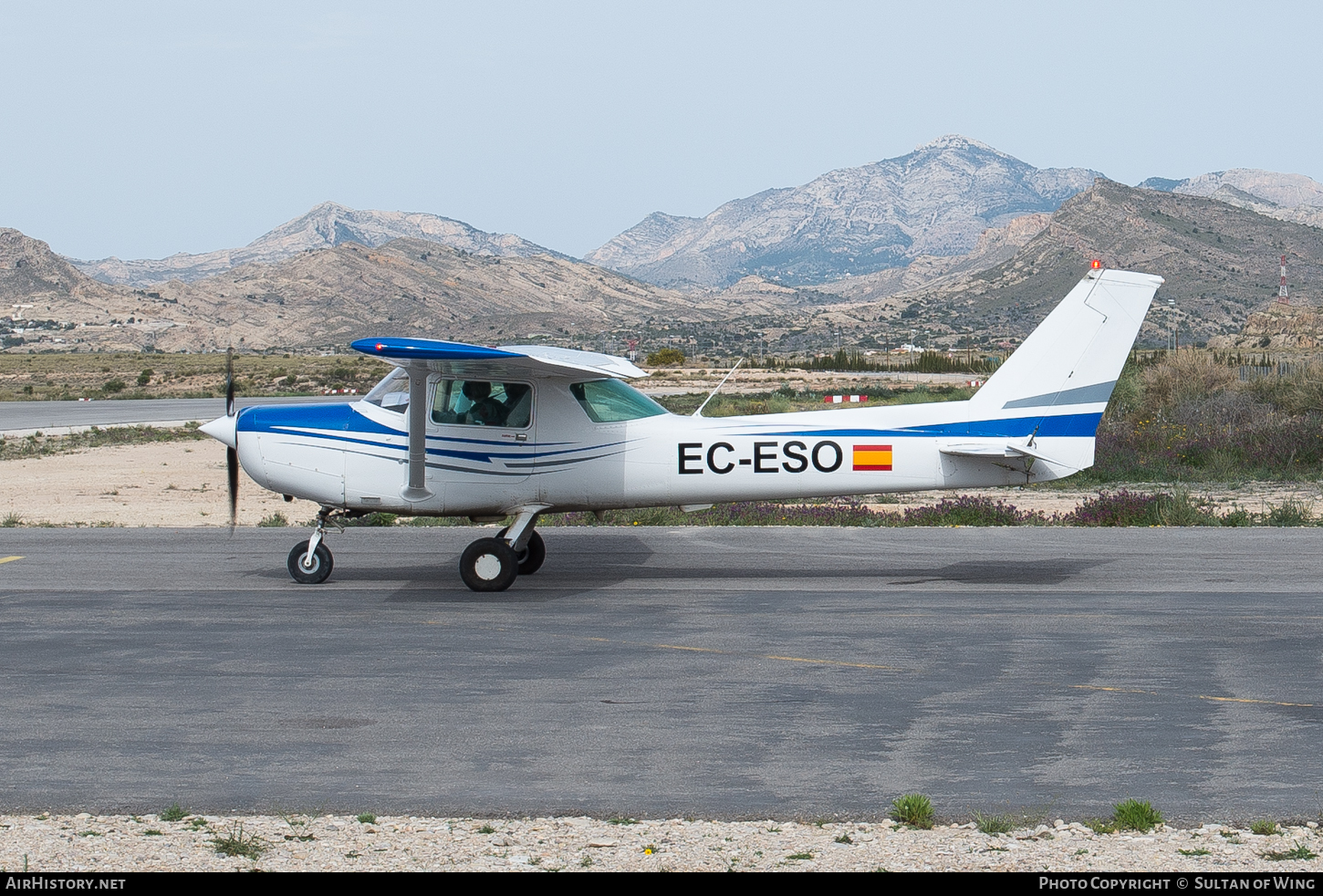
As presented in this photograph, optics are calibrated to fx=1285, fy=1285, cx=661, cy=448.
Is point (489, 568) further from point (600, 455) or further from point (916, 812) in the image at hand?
point (916, 812)

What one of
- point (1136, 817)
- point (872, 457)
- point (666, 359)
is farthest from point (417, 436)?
point (666, 359)

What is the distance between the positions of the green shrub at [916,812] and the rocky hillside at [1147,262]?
141 meters

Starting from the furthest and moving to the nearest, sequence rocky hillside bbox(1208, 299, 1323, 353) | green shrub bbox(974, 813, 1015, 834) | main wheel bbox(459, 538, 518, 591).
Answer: rocky hillside bbox(1208, 299, 1323, 353), main wheel bbox(459, 538, 518, 591), green shrub bbox(974, 813, 1015, 834)

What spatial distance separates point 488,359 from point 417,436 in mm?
1151

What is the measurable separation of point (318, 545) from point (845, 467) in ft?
18.9

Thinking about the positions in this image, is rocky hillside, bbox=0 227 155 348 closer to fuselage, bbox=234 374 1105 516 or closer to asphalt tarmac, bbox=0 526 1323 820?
fuselage, bbox=234 374 1105 516

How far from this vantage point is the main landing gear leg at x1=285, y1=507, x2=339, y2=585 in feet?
45.5

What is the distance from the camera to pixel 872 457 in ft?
43.7

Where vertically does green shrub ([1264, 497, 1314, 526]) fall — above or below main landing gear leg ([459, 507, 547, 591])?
A: above

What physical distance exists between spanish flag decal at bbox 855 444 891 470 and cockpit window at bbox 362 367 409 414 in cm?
480

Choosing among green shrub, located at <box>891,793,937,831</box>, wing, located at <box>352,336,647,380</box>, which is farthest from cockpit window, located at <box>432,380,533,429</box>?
green shrub, located at <box>891,793,937,831</box>

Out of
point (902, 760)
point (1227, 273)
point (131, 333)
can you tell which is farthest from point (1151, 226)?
point (902, 760)
